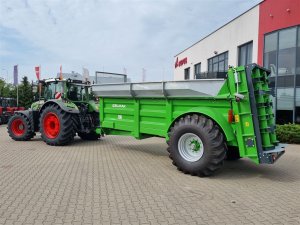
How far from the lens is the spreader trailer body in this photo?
6066mm

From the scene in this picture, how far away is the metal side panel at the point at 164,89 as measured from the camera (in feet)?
21.5

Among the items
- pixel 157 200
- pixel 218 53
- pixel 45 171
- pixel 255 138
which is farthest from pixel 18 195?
pixel 218 53

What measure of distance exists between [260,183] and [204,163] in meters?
1.13

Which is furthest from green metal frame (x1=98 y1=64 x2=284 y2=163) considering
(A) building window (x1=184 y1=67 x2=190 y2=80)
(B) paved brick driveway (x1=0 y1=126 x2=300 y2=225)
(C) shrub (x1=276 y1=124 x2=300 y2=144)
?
(A) building window (x1=184 y1=67 x2=190 y2=80)

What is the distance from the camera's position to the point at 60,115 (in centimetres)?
A: 1007

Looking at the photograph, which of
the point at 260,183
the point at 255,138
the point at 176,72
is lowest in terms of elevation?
the point at 260,183

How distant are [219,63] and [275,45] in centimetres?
736

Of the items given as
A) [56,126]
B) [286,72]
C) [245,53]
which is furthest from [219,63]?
[56,126]

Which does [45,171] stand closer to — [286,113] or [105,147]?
[105,147]

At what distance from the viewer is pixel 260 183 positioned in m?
6.09

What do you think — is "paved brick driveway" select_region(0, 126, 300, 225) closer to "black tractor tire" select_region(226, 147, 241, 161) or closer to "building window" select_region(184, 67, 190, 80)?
"black tractor tire" select_region(226, 147, 241, 161)

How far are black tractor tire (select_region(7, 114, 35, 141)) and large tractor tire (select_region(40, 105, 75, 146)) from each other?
0.96 meters

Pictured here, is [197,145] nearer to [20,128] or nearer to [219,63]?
[20,128]

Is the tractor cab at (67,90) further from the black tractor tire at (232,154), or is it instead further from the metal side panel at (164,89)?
the black tractor tire at (232,154)
